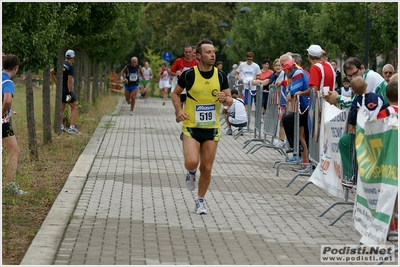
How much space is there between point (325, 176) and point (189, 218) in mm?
1762

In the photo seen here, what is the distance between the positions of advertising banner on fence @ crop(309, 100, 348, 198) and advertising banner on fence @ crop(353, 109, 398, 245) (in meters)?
1.20

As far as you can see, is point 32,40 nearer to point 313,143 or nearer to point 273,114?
point 313,143

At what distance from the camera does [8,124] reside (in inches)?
444

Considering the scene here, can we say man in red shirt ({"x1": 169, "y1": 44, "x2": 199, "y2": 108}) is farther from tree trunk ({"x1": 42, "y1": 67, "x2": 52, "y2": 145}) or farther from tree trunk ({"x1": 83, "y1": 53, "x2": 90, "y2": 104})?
tree trunk ({"x1": 83, "y1": 53, "x2": 90, "y2": 104})

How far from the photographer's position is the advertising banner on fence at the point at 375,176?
810cm

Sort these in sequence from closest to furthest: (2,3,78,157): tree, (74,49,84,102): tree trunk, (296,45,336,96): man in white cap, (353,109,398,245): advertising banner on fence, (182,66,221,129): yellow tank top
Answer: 1. (353,109,398,245): advertising banner on fence
2. (182,66,221,129): yellow tank top
3. (2,3,78,157): tree
4. (296,45,336,96): man in white cap
5. (74,49,84,102): tree trunk

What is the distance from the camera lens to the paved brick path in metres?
8.02

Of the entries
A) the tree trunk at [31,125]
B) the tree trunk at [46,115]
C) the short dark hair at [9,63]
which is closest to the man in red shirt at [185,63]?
the tree trunk at [46,115]

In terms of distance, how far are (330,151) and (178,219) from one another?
76.8 inches

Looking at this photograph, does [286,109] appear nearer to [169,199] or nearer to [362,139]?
[169,199]

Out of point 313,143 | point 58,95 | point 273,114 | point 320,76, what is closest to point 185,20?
point 58,95

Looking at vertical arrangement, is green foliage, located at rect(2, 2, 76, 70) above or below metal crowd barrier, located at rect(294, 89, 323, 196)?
above

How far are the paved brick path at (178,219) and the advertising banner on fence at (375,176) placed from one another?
376 millimetres
